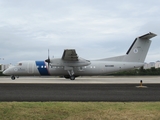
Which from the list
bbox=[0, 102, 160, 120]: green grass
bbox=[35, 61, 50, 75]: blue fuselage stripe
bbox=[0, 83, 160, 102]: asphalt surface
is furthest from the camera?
bbox=[35, 61, 50, 75]: blue fuselage stripe

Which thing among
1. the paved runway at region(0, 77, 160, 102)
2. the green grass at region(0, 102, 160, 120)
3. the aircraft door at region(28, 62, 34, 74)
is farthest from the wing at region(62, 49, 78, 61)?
the green grass at region(0, 102, 160, 120)

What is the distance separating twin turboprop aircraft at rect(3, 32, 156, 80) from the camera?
32.0 metres

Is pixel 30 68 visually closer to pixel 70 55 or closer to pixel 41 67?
pixel 41 67

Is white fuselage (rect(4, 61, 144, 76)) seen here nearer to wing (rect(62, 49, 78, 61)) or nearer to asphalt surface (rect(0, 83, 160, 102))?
wing (rect(62, 49, 78, 61))

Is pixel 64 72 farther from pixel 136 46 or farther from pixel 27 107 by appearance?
pixel 27 107

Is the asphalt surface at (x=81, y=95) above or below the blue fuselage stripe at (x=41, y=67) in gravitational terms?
below

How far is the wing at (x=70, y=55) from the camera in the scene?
29.2m

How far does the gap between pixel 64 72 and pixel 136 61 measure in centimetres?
1134

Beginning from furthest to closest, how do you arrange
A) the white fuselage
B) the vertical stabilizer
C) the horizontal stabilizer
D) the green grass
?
1. the white fuselage
2. the vertical stabilizer
3. the horizontal stabilizer
4. the green grass

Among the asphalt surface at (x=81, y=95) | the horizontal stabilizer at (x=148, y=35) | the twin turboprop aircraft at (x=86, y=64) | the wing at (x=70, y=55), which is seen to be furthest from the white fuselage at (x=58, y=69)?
the asphalt surface at (x=81, y=95)

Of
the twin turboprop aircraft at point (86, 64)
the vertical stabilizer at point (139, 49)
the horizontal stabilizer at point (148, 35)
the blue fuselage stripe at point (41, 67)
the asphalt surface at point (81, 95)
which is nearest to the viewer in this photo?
the asphalt surface at point (81, 95)

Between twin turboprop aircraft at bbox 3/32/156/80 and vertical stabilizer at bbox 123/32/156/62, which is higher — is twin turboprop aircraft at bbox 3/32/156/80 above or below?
below

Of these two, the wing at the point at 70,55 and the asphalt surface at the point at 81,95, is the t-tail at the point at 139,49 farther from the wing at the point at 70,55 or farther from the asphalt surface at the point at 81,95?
the asphalt surface at the point at 81,95

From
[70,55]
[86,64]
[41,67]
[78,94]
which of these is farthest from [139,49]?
[78,94]
